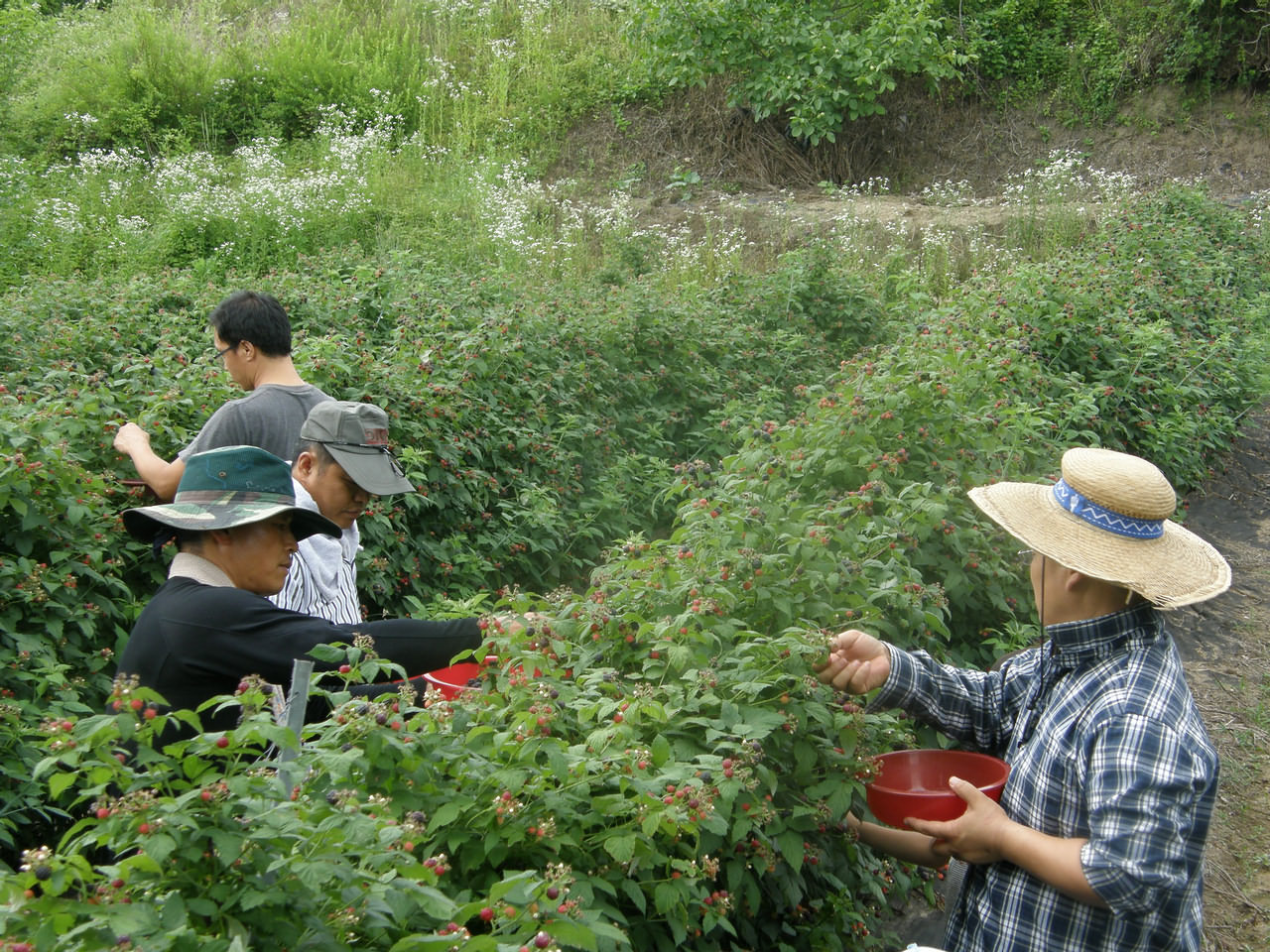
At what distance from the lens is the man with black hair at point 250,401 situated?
359cm

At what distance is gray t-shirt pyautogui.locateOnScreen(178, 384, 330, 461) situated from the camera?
3586 mm

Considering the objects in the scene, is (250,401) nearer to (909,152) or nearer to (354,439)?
(354,439)

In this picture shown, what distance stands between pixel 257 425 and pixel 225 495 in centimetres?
123

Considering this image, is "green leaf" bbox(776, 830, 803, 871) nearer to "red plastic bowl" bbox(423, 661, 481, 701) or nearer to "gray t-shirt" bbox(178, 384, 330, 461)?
"red plastic bowl" bbox(423, 661, 481, 701)

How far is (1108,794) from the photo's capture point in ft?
6.08

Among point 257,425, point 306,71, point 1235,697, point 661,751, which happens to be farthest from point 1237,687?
point 306,71

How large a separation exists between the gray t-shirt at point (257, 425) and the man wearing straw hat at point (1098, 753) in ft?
7.65

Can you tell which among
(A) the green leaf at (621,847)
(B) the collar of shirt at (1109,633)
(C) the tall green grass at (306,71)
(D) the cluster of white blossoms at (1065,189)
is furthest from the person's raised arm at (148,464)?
(D) the cluster of white blossoms at (1065,189)

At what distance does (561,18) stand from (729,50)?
3680 mm

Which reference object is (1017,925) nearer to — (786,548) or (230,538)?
(786,548)

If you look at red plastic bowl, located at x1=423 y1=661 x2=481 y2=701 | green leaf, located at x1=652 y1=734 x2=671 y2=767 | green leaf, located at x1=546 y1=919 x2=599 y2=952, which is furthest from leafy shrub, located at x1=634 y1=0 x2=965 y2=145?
green leaf, located at x1=546 y1=919 x2=599 y2=952

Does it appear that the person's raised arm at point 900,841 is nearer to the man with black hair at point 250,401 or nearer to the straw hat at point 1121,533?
the straw hat at point 1121,533

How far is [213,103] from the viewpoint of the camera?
47.9 ft

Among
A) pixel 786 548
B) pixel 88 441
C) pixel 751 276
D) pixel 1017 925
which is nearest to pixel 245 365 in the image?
pixel 88 441
